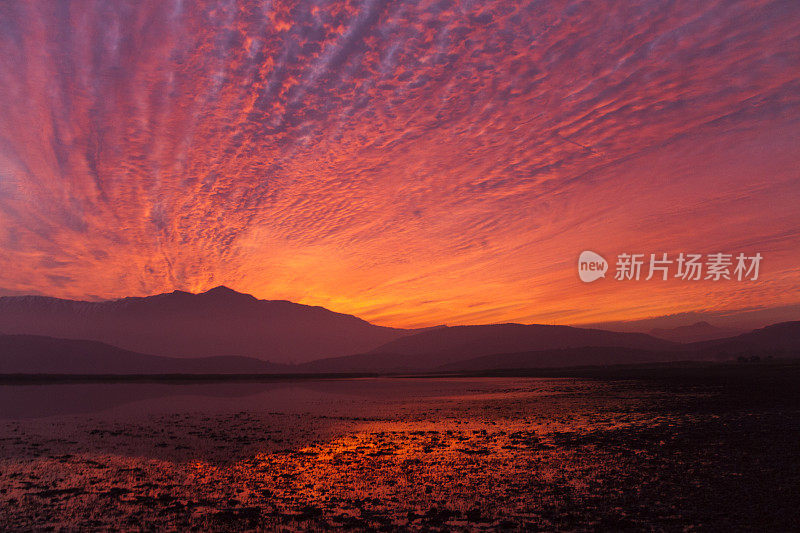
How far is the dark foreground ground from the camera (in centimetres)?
1369

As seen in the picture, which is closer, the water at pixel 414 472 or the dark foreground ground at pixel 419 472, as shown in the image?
the dark foreground ground at pixel 419 472

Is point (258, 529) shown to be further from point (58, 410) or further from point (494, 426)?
point (58, 410)

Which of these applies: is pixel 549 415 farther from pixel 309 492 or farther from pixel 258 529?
pixel 258 529

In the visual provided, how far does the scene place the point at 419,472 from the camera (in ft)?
63.9

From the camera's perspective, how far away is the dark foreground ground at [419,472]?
13688 mm

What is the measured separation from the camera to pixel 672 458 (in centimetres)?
2028

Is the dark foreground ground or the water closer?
the dark foreground ground

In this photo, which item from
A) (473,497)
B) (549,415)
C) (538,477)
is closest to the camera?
(473,497)

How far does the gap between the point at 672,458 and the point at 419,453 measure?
11432mm

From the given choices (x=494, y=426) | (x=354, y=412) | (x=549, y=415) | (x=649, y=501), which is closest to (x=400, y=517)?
(x=649, y=501)

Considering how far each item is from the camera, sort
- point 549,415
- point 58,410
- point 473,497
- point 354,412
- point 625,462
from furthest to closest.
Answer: point 58,410, point 354,412, point 549,415, point 625,462, point 473,497

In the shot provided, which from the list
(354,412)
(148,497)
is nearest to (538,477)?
(148,497)

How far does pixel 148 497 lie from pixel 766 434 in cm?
2886

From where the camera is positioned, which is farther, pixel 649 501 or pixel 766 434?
pixel 766 434
